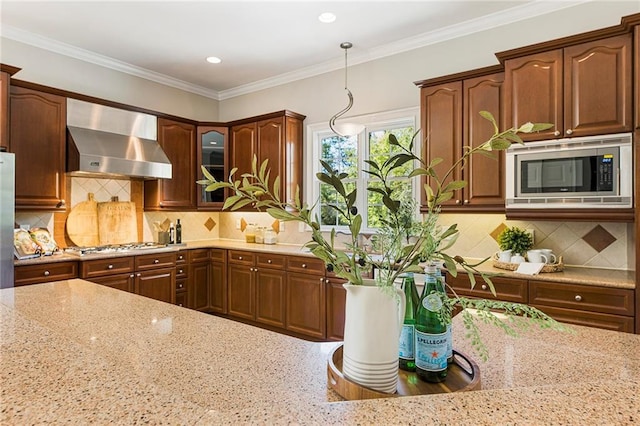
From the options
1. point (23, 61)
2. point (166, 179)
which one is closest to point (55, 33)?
point (23, 61)

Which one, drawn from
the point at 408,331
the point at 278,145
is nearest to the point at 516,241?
the point at 408,331

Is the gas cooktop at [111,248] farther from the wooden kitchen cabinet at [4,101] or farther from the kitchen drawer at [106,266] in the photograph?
the wooden kitchen cabinet at [4,101]

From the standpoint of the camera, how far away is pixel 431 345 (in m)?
0.90

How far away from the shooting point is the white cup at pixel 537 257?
279cm

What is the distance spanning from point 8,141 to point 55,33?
1188 millimetres

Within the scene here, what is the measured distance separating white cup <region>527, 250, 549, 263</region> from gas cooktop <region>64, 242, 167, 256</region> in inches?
136

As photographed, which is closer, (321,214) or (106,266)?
(106,266)

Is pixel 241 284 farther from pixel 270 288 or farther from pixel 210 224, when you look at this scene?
pixel 210 224

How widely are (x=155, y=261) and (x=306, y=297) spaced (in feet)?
5.18

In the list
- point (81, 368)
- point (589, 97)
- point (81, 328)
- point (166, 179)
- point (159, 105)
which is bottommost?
point (81, 328)

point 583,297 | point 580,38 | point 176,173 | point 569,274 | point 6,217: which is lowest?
point 583,297

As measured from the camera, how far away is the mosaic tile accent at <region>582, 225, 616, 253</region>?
287 centimetres

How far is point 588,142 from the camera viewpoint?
2535 millimetres

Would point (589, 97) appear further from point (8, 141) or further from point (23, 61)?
point (23, 61)
